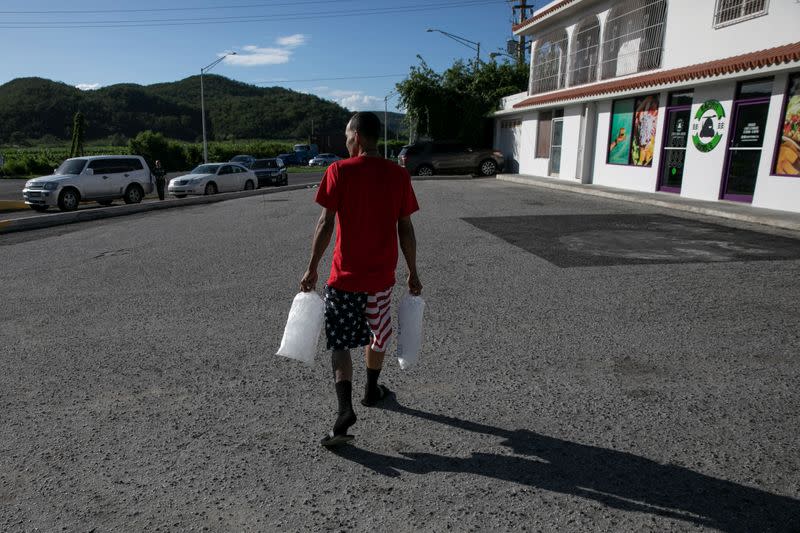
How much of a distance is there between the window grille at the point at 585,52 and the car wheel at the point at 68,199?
1847 cm

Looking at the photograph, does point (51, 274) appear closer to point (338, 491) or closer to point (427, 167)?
point (338, 491)

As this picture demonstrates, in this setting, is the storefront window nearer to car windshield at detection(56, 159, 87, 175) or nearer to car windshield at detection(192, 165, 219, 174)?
car windshield at detection(192, 165, 219, 174)

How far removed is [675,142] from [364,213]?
15.3 meters

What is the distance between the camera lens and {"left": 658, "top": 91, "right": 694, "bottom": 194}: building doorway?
15141 millimetres

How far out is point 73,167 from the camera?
17250 millimetres

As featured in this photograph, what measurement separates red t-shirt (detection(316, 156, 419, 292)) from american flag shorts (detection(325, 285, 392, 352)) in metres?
0.06

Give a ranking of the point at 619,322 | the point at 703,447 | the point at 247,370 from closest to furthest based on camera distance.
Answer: the point at 703,447, the point at 247,370, the point at 619,322

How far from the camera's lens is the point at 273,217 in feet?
42.9

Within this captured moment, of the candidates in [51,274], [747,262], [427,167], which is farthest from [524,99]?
[51,274]

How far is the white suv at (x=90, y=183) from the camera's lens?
16188 mm

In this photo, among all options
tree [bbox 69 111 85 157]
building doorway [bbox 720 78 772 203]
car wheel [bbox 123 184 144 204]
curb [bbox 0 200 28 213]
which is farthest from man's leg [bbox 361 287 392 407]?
tree [bbox 69 111 85 157]

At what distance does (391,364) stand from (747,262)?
18.8ft

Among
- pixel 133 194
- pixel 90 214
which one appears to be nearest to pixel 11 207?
pixel 133 194

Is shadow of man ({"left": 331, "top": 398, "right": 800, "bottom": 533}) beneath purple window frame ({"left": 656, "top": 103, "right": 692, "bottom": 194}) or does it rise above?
beneath
